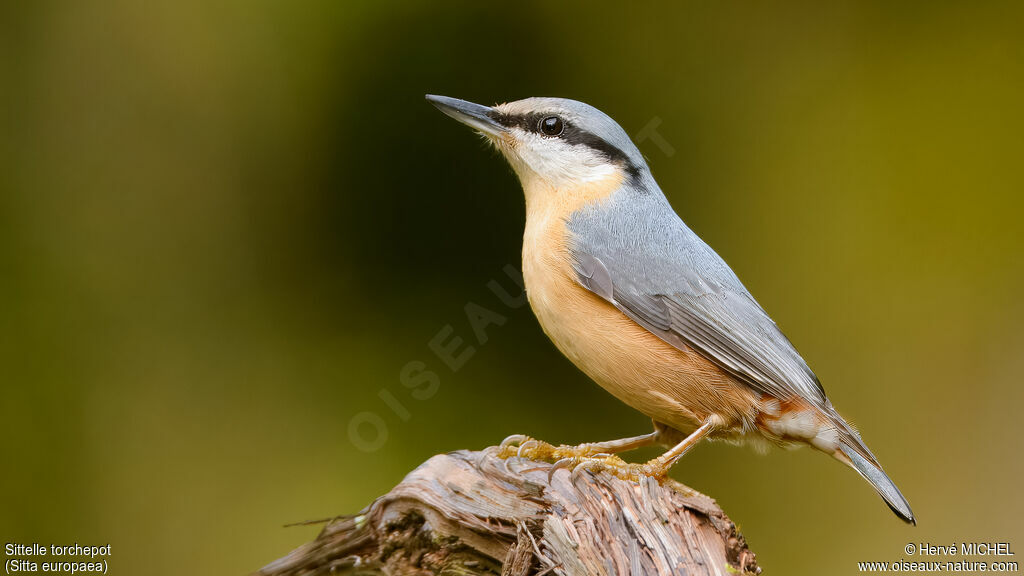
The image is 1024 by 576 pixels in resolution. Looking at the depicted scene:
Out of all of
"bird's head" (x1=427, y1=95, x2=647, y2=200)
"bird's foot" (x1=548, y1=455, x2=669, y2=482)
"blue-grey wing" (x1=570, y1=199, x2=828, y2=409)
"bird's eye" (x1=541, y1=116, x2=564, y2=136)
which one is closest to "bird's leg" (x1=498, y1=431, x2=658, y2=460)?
"bird's foot" (x1=548, y1=455, x2=669, y2=482)

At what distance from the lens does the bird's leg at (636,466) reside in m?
2.38

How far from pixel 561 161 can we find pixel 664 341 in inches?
30.2

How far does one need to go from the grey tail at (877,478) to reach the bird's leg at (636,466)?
39 centimetres

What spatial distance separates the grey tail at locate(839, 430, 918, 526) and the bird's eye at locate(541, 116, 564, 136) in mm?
1353

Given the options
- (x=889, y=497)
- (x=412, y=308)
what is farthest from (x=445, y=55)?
(x=889, y=497)

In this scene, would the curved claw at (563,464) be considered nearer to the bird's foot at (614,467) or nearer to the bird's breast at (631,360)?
the bird's foot at (614,467)

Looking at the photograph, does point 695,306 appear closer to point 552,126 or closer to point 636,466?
point 636,466

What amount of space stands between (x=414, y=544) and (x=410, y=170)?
1939 mm

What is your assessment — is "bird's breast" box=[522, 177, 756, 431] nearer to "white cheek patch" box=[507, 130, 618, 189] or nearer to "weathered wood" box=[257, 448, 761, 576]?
"weathered wood" box=[257, 448, 761, 576]

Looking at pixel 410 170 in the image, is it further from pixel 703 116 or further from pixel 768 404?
pixel 768 404

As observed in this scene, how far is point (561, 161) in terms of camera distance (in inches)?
115

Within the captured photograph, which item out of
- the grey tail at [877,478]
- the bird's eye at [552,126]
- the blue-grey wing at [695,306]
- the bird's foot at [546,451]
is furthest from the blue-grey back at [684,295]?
the bird's foot at [546,451]

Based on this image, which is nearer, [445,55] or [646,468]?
[646,468]

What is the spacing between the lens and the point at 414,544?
8.22 feet
